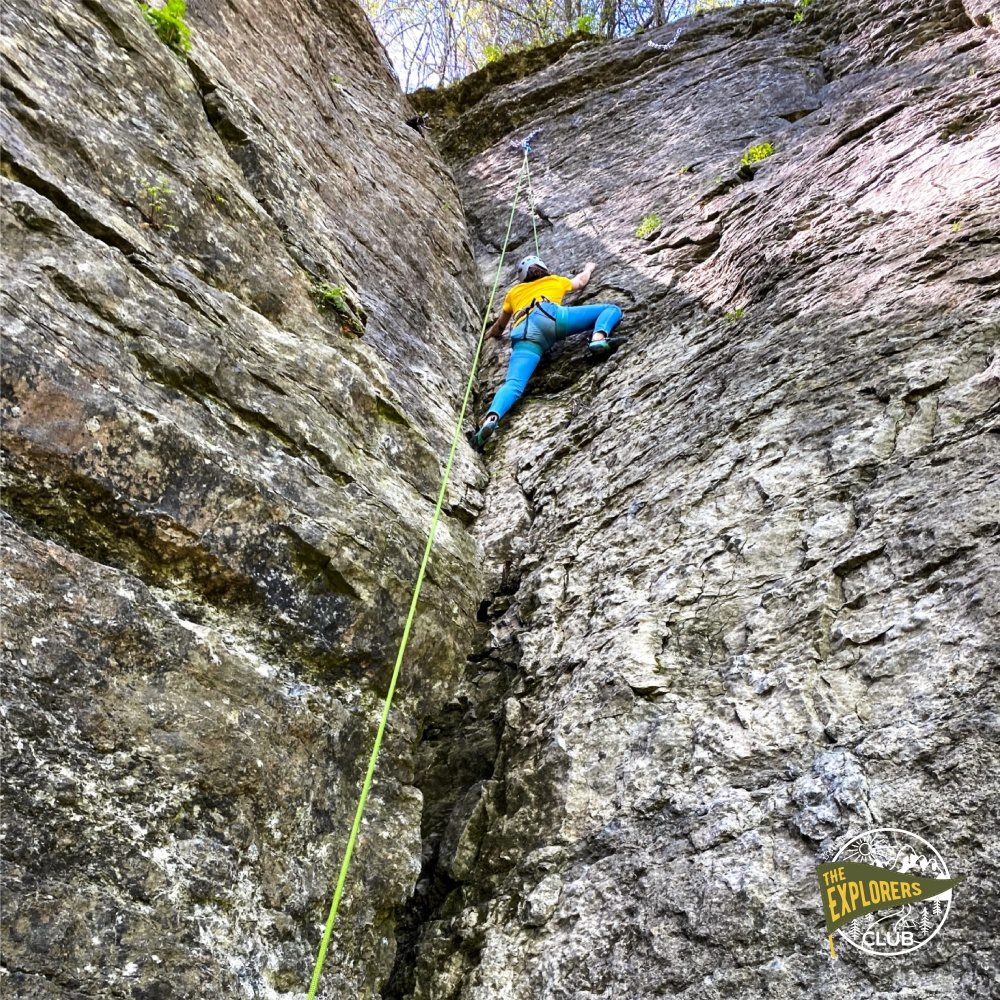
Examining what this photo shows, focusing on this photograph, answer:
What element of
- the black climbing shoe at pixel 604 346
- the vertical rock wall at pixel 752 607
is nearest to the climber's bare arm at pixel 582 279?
the vertical rock wall at pixel 752 607

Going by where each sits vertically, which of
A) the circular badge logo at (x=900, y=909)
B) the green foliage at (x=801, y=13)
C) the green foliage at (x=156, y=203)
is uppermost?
the green foliage at (x=156, y=203)

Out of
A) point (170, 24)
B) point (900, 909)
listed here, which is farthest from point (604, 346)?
point (900, 909)

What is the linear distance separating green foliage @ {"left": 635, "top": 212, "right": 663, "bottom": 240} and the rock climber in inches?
41.5

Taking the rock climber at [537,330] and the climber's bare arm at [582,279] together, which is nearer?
the rock climber at [537,330]

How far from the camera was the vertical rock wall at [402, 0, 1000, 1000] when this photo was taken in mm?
2549

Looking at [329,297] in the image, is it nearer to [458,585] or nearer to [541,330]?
[541,330]

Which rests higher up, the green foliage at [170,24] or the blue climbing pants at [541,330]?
the green foliage at [170,24]

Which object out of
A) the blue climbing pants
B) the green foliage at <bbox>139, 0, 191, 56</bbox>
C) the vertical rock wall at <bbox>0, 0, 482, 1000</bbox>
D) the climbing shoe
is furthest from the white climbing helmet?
the green foliage at <bbox>139, 0, 191, 56</bbox>

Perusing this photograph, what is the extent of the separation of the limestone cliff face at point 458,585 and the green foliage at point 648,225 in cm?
134

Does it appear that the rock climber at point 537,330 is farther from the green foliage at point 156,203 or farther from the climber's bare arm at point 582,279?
the green foliage at point 156,203

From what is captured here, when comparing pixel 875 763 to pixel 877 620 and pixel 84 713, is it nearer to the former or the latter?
pixel 877 620

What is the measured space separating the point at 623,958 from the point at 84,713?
1939 mm

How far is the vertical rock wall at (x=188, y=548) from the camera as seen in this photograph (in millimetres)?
2510

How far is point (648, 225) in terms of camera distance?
23.8 ft
